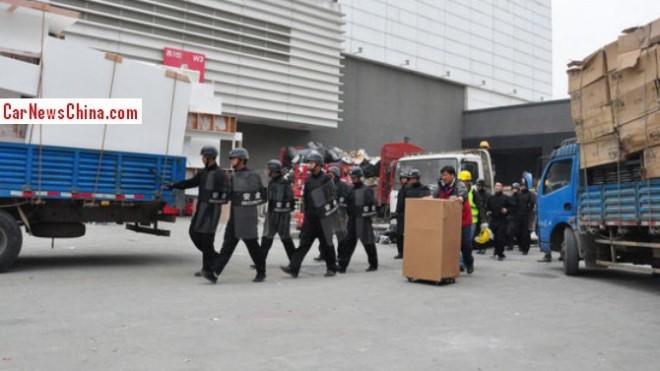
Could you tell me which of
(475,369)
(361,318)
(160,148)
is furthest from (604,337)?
(160,148)

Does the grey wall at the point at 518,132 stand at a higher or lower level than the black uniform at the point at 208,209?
higher

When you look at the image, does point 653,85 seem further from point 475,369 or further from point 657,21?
point 475,369

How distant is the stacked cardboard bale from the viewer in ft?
24.2

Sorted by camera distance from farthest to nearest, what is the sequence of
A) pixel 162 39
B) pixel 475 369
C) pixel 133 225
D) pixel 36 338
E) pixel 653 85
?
pixel 162 39 → pixel 133 225 → pixel 653 85 → pixel 36 338 → pixel 475 369

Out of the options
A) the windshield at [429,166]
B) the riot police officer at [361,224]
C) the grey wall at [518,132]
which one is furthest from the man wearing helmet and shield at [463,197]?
the grey wall at [518,132]

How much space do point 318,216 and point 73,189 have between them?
3.63 m

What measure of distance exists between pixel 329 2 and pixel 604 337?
75.1 ft

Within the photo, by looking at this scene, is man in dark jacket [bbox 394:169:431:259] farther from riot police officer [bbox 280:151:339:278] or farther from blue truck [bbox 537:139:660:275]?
riot police officer [bbox 280:151:339:278]

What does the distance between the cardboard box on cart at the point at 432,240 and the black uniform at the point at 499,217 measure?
156 inches

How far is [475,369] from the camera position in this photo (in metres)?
4.23

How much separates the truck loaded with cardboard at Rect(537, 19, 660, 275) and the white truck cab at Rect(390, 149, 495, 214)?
406 cm

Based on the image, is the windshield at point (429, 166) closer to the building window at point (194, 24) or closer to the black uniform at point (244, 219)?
the black uniform at point (244, 219)

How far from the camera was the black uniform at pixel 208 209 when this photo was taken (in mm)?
8164

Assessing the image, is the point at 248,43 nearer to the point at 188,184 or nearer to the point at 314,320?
the point at 188,184
